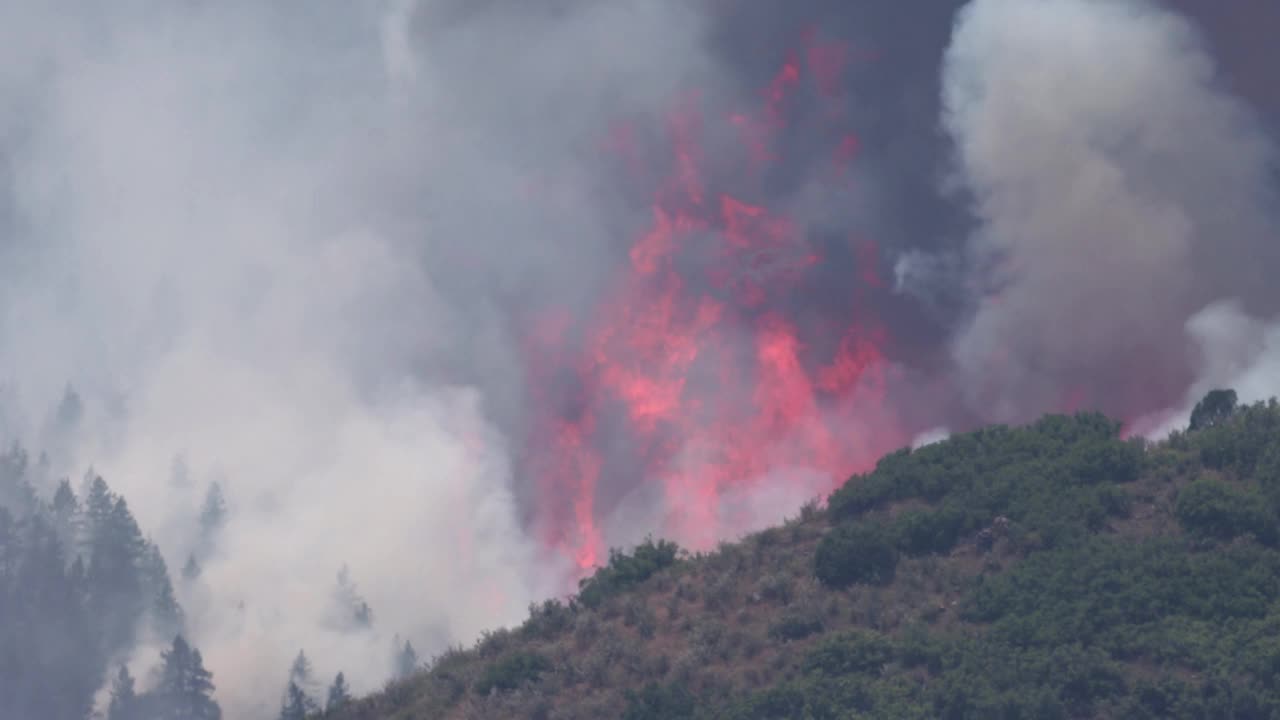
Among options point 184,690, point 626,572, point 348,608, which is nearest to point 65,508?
point 184,690

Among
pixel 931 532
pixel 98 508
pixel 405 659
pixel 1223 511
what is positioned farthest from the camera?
pixel 98 508

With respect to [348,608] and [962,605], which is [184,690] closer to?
[348,608]

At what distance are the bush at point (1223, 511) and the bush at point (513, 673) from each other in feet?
54.2

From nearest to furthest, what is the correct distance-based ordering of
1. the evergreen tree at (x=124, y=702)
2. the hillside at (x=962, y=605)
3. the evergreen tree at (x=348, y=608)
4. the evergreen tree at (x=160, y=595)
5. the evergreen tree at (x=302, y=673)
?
the hillside at (x=962, y=605) → the evergreen tree at (x=302, y=673) → the evergreen tree at (x=124, y=702) → the evergreen tree at (x=348, y=608) → the evergreen tree at (x=160, y=595)

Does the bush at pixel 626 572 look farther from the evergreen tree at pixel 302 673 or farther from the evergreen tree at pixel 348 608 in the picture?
the evergreen tree at pixel 348 608

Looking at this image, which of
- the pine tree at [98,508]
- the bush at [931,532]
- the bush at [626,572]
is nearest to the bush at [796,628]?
the bush at [931,532]

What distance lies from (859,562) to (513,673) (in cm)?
A: 933

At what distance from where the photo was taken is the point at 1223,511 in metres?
44.0

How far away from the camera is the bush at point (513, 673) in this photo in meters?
46.5

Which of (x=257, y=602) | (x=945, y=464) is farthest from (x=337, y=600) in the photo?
(x=945, y=464)

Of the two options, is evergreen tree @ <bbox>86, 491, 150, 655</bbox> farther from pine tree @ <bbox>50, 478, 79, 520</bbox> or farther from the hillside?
the hillside

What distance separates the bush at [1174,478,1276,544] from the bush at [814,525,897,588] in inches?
288

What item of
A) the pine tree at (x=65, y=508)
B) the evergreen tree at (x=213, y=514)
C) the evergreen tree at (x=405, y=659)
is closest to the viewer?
the evergreen tree at (x=405, y=659)

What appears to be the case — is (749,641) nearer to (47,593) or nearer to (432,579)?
(432,579)
